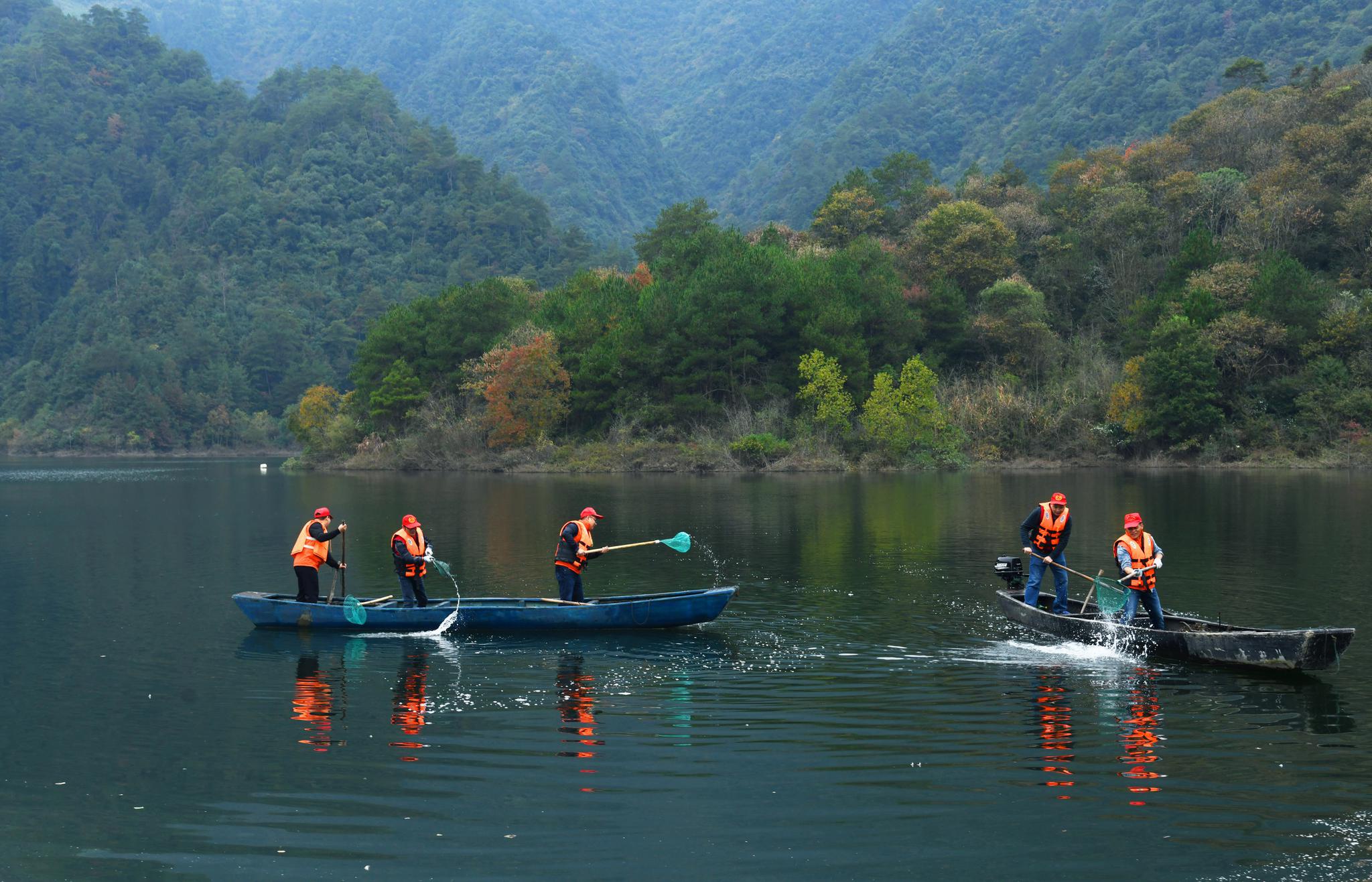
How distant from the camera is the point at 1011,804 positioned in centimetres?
1173

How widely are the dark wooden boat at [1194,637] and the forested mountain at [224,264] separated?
141m

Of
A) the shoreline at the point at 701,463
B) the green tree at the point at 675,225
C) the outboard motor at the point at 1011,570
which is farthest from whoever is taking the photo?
the green tree at the point at 675,225

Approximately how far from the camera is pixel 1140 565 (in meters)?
19.2

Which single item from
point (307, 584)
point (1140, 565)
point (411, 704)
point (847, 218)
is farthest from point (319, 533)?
point (847, 218)

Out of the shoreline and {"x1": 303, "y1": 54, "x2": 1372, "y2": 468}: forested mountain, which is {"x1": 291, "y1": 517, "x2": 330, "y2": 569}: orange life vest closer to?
the shoreline

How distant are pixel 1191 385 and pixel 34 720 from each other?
A: 70759 millimetres

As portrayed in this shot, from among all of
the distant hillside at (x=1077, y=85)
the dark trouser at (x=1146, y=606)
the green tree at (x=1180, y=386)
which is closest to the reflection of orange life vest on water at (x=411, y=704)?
the dark trouser at (x=1146, y=606)

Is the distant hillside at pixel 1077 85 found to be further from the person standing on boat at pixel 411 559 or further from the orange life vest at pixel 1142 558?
the person standing on boat at pixel 411 559

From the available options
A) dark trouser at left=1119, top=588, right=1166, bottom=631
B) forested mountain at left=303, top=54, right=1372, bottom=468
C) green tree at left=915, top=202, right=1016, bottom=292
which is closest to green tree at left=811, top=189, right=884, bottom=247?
forested mountain at left=303, top=54, right=1372, bottom=468

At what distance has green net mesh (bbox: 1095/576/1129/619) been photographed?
65.3 feet

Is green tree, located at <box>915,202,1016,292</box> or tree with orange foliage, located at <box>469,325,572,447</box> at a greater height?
green tree, located at <box>915,202,1016,292</box>

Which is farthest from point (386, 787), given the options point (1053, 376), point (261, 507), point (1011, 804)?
point (1053, 376)

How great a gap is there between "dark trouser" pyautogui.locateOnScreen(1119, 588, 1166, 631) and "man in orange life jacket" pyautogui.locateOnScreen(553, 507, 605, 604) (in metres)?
9.61

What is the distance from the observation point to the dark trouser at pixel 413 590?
2302cm
